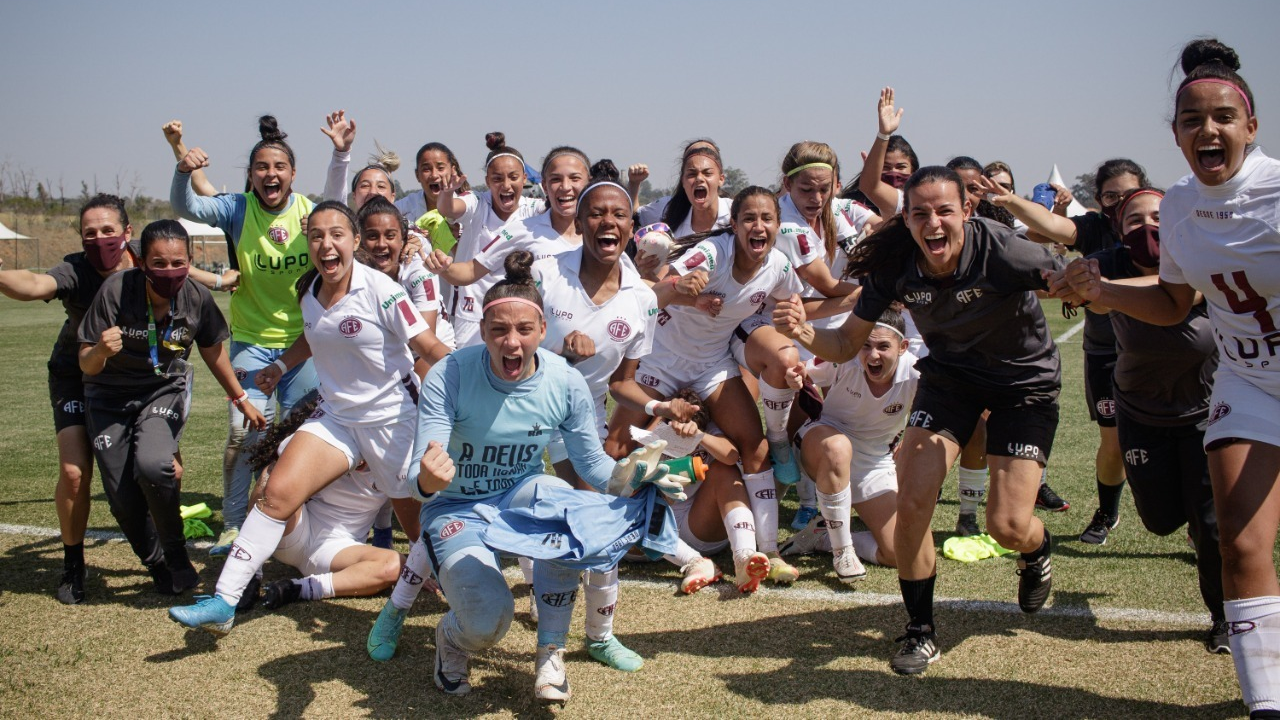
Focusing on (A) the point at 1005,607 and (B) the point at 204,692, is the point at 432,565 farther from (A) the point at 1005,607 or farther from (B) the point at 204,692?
(A) the point at 1005,607

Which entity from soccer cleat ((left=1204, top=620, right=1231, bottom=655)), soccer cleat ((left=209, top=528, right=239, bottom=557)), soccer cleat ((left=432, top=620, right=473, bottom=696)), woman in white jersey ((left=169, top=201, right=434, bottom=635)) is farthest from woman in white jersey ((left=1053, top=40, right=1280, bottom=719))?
soccer cleat ((left=209, top=528, right=239, bottom=557))

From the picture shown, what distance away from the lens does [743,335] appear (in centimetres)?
633

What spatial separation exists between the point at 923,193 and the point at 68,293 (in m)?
4.55

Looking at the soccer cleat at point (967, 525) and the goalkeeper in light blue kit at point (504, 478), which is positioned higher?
the goalkeeper in light blue kit at point (504, 478)

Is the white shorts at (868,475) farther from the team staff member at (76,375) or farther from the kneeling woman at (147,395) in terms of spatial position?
the team staff member at (76,375)

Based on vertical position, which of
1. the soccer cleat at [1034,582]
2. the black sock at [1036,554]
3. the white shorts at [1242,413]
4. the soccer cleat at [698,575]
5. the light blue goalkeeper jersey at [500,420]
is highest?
the white shorts at [1242,413]

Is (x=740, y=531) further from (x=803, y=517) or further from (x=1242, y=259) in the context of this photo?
(x=1242, y=259)

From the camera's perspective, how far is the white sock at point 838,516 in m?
5.61

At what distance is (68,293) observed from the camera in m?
5.42

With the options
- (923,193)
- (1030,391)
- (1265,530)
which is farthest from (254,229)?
(1265,530)

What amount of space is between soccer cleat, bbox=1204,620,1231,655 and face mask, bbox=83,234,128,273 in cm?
594

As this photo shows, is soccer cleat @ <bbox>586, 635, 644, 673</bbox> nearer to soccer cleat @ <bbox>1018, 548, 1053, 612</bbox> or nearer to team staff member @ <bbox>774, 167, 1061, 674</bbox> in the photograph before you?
team staff member @ <bbox>774, 167, 1061, 674</bbox>

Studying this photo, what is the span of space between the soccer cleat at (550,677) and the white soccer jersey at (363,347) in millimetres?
1664

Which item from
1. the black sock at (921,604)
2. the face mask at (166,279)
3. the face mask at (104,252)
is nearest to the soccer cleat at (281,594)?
the face mask at (166,279)
